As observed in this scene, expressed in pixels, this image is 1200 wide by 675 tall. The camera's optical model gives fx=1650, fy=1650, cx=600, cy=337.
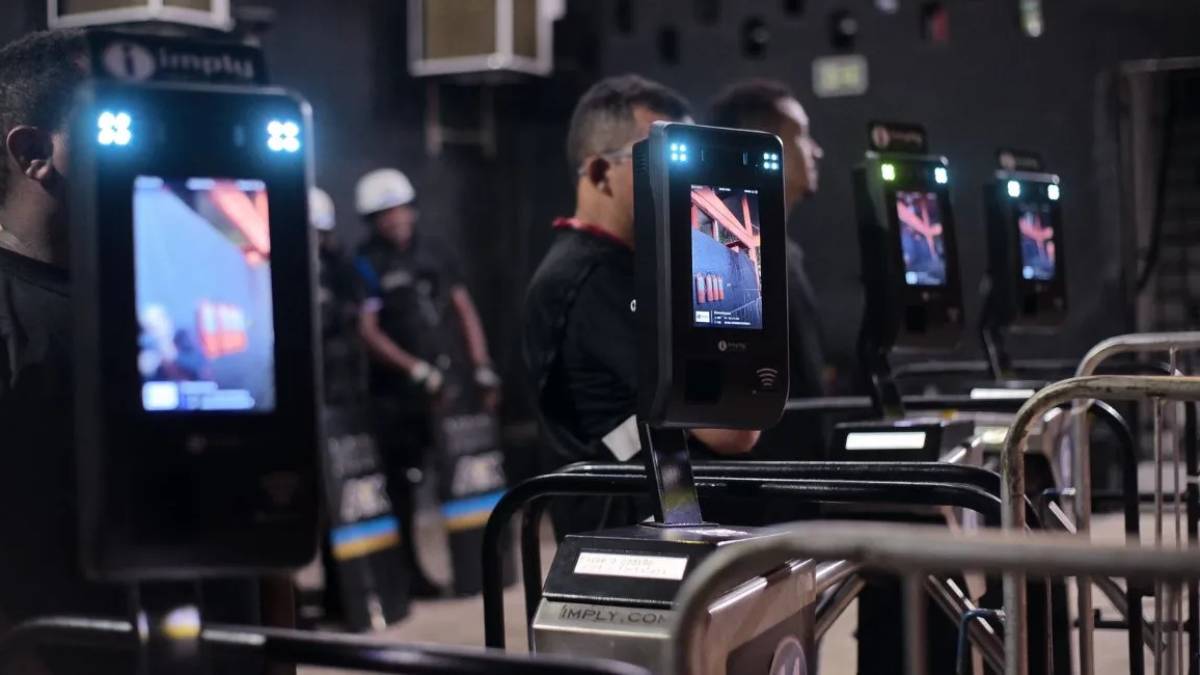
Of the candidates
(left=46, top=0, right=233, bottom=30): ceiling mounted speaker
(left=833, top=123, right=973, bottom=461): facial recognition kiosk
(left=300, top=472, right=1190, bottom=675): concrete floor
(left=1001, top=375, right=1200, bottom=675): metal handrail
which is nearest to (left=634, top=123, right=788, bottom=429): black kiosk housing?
(left=1001, top=375, right=1200, bottom=675): metal handrail

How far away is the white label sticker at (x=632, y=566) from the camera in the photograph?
2.26 meters

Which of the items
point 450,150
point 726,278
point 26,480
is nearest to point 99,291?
point 26,480

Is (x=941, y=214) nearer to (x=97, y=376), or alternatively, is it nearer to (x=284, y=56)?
(x=97, y=376)

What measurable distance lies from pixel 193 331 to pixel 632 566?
2.81 ft

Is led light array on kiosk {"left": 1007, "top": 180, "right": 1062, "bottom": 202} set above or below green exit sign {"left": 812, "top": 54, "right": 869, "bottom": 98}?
below

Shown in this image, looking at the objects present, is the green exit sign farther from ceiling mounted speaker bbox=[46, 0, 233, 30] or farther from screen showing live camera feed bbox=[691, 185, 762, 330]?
screen showing live camera feed bbox=[691, 185, 762, 330]

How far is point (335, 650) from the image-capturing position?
1690 millimetres

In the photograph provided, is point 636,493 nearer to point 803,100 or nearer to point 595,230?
point 595,230

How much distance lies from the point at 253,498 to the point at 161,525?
0.09 metres

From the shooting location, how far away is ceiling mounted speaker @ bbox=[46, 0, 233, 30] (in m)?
5.88

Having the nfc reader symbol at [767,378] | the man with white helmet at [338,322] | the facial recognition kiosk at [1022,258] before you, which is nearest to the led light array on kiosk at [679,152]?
the nfc reader symbol at [767,378]

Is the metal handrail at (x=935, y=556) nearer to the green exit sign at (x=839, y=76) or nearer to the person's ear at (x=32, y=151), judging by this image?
the person's ear at (x=32, y=151)

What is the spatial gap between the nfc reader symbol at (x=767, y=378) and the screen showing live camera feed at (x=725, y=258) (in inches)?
2.7

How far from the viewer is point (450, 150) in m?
10.1
